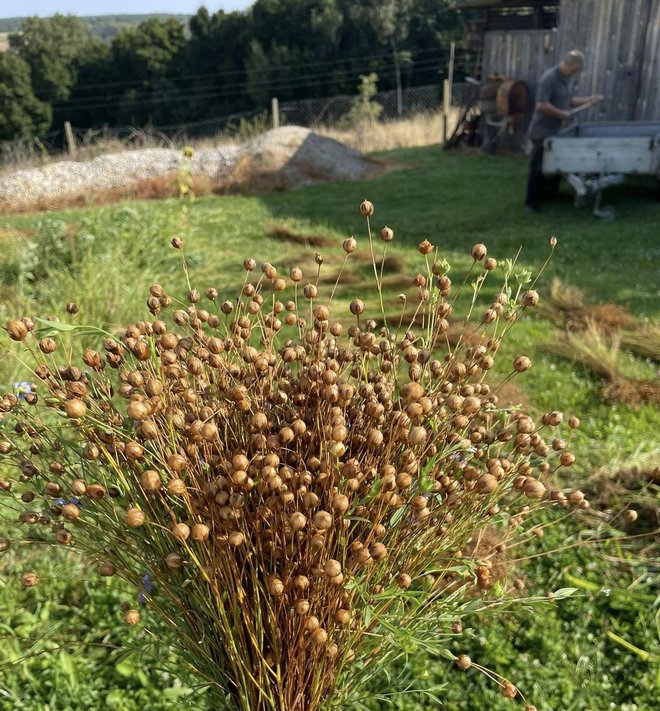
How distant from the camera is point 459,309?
534 centimetres

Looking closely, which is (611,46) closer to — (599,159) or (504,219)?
(599,159)

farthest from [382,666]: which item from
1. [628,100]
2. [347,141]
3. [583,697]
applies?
[347,141]

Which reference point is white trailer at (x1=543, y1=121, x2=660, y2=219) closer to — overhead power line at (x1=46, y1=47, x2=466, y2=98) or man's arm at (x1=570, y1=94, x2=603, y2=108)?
man's arm at (x1=570, y1=94, x2=603, y2=108)

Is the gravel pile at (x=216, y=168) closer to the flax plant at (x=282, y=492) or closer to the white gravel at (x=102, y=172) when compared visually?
the white gravel at (x=102, y=172)

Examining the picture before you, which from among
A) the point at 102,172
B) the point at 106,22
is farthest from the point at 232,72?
the point at 102,172

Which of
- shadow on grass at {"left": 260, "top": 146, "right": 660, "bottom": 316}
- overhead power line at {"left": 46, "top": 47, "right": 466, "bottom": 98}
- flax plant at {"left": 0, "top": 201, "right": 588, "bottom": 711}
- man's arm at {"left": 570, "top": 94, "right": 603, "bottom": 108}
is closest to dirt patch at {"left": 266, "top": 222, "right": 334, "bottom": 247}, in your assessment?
shadow on grass at {"left": 260, "top": 146, "right": 660, "bottom": 316}

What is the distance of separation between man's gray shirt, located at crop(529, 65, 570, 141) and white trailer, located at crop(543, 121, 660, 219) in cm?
40

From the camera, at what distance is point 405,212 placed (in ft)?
31.7

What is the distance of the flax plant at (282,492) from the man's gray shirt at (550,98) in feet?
26.1

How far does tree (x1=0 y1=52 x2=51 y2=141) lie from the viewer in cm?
3866

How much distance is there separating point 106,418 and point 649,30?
1249 centimetres

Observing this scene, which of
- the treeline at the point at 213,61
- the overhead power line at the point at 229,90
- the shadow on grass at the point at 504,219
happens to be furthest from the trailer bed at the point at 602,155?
the overhead power line at the point at 229,90

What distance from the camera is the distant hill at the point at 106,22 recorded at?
40506mm

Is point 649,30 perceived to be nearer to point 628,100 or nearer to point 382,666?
point 628,100
